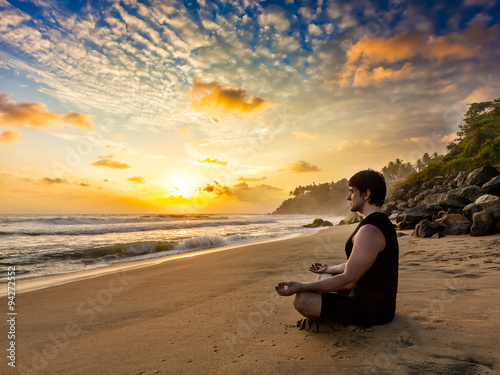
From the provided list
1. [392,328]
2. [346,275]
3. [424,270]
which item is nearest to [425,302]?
[392,328]

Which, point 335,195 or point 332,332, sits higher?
point 335,195

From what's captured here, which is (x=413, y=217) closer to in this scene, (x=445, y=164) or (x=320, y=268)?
(x=320, y=268)

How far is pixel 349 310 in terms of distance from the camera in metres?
2.64

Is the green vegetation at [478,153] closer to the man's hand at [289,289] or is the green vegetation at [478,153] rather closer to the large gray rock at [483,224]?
the large gray rock at [483,224]

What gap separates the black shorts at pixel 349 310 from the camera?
2.61 metres

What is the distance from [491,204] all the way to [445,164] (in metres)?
21.7

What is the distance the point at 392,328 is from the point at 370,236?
3.46ft

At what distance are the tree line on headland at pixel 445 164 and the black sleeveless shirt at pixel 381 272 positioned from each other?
73.2 ft

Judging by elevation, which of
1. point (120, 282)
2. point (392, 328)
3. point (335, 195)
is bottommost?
point (120, 282)

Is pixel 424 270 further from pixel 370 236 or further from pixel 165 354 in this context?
pixel 165 354

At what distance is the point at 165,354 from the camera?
8.44 feet

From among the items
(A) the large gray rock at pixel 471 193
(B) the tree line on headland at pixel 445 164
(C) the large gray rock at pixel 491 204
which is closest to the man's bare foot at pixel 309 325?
(C) the large gray rock at pixel 491 204

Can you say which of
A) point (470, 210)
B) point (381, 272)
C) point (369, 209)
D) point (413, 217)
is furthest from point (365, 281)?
point (413, 217)

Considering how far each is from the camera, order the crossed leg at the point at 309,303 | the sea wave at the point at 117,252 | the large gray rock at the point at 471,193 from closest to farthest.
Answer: the crossed leg at the point at 309,303, the sea wave at the point at 117,252, the large gray rock at the point at 471,193
